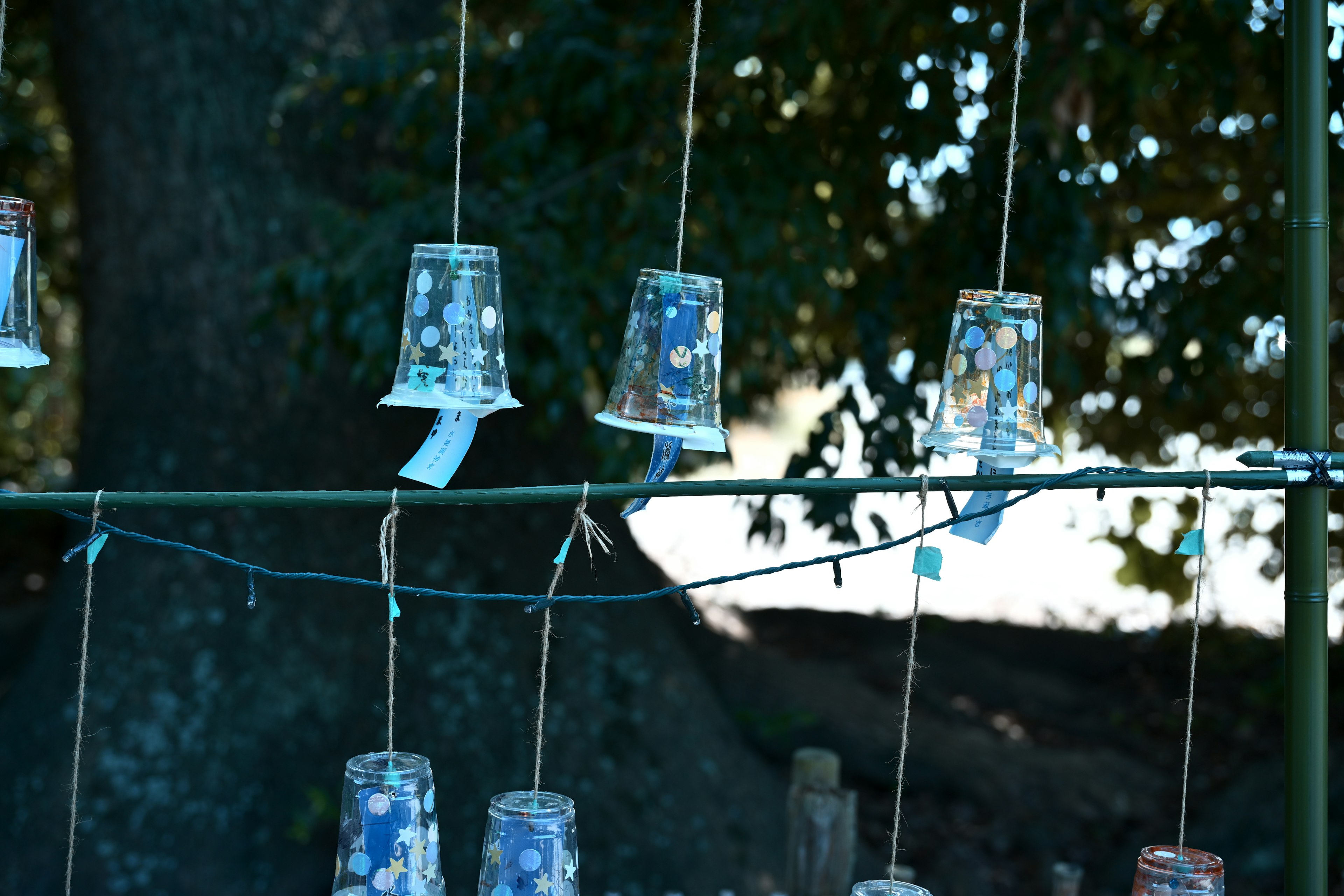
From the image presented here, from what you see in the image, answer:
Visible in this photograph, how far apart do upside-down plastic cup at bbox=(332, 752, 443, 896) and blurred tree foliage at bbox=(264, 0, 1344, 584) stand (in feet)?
5.59

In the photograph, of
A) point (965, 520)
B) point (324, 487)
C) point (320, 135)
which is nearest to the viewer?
point (965, 520)

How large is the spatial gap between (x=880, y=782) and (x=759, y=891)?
1.32 m

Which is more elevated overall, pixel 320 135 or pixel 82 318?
pixel 320 135

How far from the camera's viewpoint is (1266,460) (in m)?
1.68

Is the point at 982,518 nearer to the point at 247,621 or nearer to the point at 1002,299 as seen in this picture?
the point at 1002,299

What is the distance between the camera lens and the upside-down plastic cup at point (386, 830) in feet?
5.13

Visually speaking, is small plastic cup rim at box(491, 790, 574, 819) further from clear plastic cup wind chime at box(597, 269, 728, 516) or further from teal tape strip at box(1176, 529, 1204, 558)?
teal tape strip at box(1176, 529, 1204, 558)

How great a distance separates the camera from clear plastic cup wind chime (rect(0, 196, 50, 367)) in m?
1.59

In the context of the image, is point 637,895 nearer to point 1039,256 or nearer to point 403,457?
point 403,457

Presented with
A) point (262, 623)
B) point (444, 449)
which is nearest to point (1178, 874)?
point (444, 449)

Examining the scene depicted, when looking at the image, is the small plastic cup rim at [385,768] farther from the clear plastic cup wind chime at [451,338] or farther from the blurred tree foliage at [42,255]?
the blurred tree foliage at [42,255]

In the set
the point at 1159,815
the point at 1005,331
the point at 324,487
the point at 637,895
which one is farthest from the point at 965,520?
the point at 1159,815

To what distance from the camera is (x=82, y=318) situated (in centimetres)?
473

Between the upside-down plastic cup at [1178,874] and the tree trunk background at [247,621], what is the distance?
9.48ft
